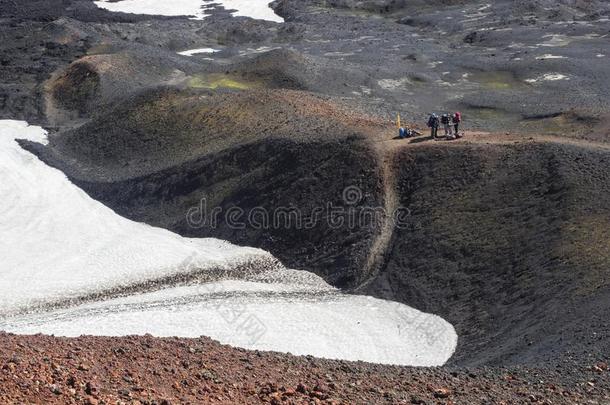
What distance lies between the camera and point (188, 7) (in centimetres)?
13775

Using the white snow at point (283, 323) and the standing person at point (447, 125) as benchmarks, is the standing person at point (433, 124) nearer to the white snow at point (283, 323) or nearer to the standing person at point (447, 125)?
the standing person at point (447, 125)

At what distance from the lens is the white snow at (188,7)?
134 meters

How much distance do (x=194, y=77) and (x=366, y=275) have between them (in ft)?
145

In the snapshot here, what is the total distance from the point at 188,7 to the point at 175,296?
Result: 106 m

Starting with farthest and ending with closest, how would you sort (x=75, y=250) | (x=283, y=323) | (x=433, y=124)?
(x=433, y=124) < (x=75, y=250) < (x=283, y=323)

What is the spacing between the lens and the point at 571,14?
115 metres

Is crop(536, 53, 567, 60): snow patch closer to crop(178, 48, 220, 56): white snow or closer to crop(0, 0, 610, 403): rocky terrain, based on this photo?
crop(0, 0, 610, 403): rocky terrain

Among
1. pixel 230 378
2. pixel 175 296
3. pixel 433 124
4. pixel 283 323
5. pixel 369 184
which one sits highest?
pixel 433 124

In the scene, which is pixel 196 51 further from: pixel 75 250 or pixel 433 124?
pixel 433 124

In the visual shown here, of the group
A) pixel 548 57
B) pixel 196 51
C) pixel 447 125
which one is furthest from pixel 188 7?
pixel 447 125

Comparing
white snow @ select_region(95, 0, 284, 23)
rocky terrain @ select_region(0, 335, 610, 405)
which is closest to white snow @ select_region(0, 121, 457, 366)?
rocky terrain @ select_region(0, 335, 610, 405)

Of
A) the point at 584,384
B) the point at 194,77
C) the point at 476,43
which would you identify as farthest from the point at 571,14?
the point at 584,384

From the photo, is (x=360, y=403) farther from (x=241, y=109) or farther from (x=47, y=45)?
(x=47, y=45)

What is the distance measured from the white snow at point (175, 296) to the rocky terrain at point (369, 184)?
5.41 ft
